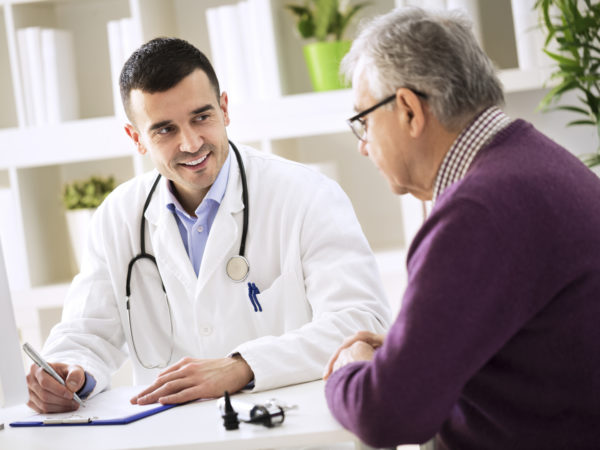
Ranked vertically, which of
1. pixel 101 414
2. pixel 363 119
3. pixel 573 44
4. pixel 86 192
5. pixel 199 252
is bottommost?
pixel 101 414

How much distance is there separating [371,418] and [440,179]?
0.39 metres

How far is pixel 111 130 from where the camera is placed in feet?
9.82

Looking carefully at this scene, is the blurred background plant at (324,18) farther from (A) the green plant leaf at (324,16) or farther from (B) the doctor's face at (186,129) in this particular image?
(B) the doctor's face at (186,129)

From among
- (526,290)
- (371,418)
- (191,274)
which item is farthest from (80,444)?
(526,290)

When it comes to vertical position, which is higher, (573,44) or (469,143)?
(573,44)

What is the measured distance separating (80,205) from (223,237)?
1.43 m

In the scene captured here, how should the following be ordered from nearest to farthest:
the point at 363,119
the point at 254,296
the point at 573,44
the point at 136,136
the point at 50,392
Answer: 1. the point at 363,119
2. the point at 50,392
3. the point at 254,296
4. the point at 136,136
5. the point at 573,44

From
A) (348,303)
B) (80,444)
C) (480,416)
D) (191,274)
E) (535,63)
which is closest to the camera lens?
(480,416)

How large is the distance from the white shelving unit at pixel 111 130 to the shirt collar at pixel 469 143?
1.57m

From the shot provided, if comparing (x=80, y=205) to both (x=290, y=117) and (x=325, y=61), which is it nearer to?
(x=290, y=117)

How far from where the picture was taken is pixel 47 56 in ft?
9.94

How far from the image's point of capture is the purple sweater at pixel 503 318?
3.51ft

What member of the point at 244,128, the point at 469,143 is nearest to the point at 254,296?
Answer: the point at 469,143

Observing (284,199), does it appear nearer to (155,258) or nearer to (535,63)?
(155,258)
